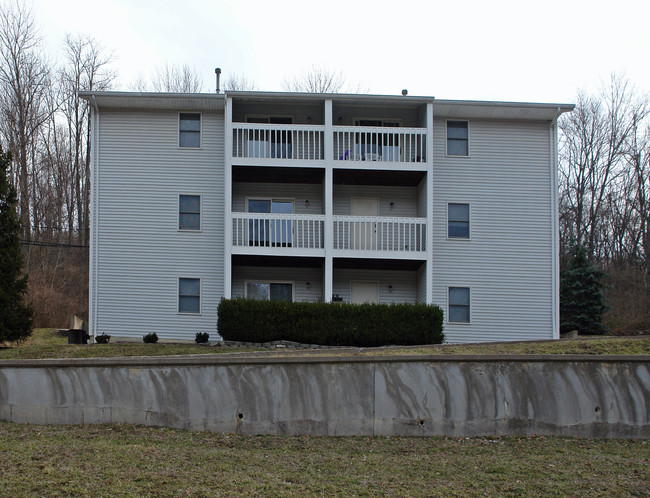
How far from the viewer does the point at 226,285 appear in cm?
2095

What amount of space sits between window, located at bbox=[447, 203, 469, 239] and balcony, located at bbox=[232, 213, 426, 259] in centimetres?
141

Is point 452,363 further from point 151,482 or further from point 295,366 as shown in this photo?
point 151,482

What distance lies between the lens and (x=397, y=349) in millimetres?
13266

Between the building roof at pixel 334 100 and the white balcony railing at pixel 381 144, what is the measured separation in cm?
100

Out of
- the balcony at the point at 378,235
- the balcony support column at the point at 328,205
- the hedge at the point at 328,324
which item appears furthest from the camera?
the balcony at the point at 378,235

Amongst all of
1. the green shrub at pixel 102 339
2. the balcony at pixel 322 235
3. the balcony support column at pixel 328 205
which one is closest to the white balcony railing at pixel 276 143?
the balcony support column at pixel 328 205

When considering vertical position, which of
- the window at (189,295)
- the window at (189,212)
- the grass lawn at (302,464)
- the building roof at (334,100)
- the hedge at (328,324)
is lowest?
the grass lawn at (302,464)

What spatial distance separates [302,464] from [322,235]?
44.5ft

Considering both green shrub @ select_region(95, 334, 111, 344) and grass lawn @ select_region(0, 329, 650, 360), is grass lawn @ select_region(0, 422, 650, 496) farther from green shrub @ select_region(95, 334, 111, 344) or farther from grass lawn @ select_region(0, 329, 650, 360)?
green shrub @ select_region(95, 334, 111, 344)

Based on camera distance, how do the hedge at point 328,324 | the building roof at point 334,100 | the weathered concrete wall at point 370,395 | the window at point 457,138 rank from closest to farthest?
the weathered concrete wall at point 370,395
the hedge at point 328,324
the building roof at point 334,100
the window at point 457,138

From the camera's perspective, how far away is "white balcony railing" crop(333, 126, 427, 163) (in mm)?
21812

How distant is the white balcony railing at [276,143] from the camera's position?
21.7 metres

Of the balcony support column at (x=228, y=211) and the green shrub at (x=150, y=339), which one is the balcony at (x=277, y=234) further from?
the green shrub at (x=150, y=339)

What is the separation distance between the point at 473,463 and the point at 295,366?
3311 millimetres
